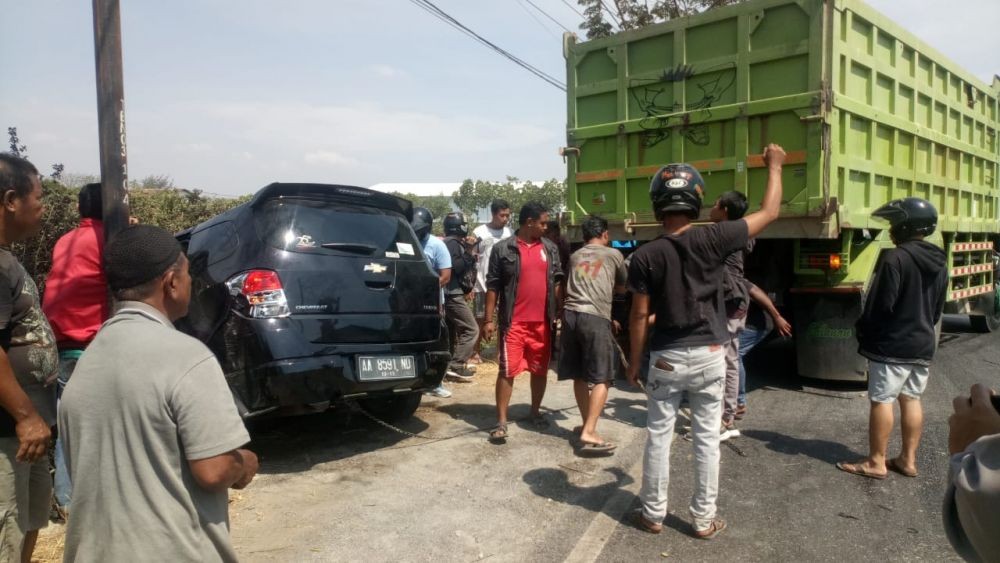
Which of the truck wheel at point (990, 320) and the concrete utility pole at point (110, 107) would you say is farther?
the truck wheel at point (990, 320)

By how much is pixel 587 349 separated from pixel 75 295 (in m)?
3.23

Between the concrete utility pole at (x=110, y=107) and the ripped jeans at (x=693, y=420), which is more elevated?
the concrete utility pole at (x=110, y=107)

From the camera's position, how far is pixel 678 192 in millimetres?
3697

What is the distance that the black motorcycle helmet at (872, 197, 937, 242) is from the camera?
450cm

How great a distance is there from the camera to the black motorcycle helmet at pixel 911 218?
4.50 metres

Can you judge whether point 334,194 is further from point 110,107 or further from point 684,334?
point 684,334

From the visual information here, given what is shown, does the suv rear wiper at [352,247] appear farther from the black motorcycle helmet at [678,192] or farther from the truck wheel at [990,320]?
the truck wheel at [990,320]

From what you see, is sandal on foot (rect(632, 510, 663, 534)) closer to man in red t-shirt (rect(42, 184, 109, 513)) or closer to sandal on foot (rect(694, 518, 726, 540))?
sandal on foot (rect(694, 518, 726, 540))

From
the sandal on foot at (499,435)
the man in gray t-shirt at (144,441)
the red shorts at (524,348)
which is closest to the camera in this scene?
the man in gray t-shirt at (144,441)

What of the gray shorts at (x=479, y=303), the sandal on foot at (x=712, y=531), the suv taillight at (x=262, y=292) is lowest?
the sandal on foot at (x=712, y=531)

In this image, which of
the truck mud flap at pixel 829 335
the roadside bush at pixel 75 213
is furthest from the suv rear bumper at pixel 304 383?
the truck mud flap at pixel 829 335

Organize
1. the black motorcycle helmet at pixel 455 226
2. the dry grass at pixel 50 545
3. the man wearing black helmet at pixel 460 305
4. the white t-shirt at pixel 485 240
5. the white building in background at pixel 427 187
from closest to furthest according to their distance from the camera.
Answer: the dry grass at pixel 50 545 < the man wearing black helmet at pixel 460 305 < the black motorcycle helmet at pixel 455 226 < the white t-shirt at pixel 485 240 < the white building in background at pixel 427 187

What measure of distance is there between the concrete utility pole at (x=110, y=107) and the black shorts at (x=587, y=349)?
9.93ft

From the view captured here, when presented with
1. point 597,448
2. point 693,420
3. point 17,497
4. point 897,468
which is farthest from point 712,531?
point 17,497
